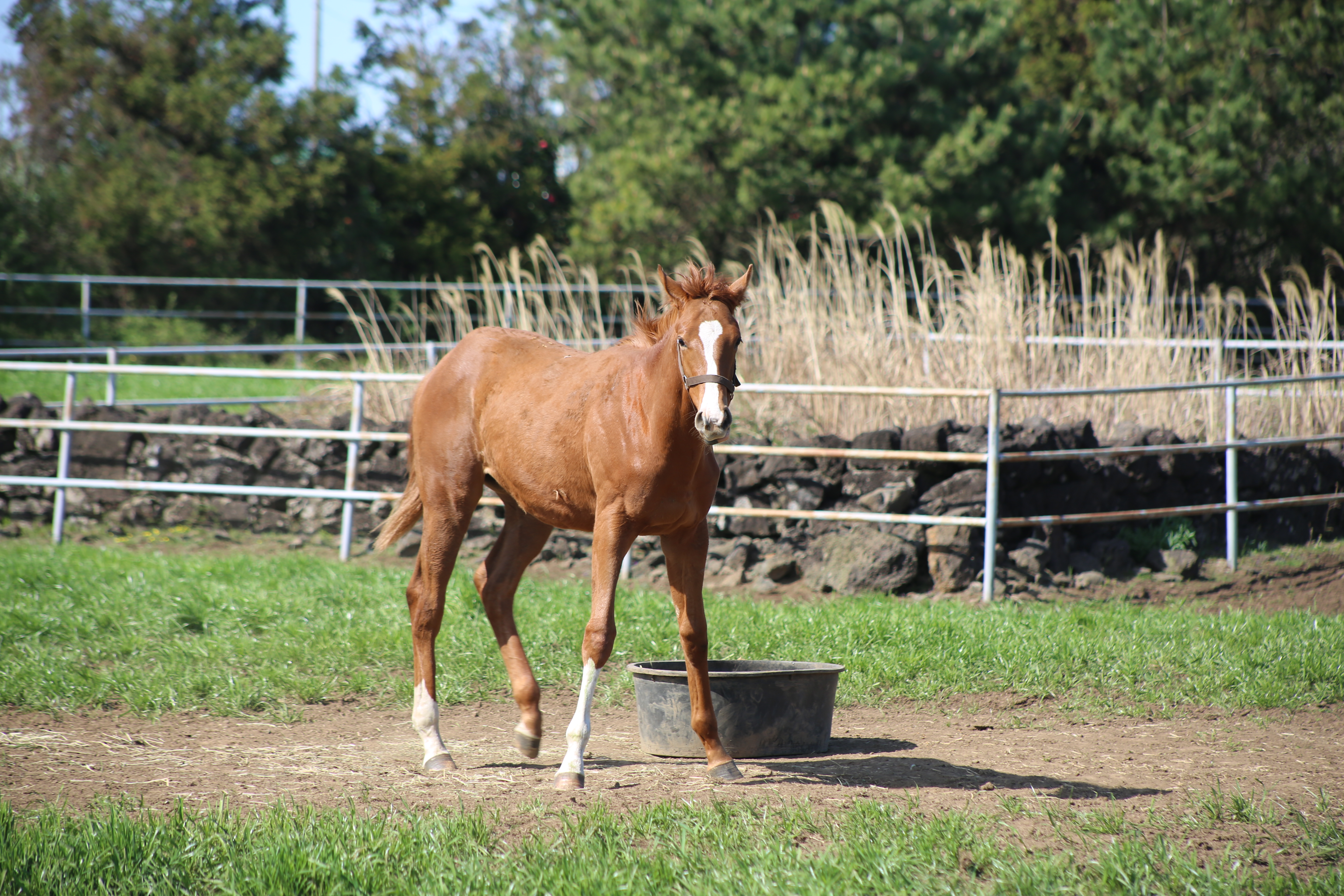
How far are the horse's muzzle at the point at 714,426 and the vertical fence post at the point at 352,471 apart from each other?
18.6 feet

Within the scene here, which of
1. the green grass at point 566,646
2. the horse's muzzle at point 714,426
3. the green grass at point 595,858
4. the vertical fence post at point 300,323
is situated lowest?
the green grass at point 595,858

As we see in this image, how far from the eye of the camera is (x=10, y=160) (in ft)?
74.4

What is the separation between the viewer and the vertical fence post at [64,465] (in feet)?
30.1

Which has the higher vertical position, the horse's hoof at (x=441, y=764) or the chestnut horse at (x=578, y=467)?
the chestnut horse at (x=578, y=467)

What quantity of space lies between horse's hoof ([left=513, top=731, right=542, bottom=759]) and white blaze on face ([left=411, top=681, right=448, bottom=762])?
31 cm


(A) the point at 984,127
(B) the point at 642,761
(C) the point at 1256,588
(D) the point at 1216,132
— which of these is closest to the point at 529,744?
(B) the point at 642,761

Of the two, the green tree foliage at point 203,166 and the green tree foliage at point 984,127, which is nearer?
the green tree foliage at point 984,127

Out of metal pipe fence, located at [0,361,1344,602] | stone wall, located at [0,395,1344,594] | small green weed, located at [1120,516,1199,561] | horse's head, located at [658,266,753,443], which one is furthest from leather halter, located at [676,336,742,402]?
small green weed, located at [1120,516,1199,561]

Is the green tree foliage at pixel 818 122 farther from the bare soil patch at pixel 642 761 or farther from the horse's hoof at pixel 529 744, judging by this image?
the horse's hoof at pixel 529 744

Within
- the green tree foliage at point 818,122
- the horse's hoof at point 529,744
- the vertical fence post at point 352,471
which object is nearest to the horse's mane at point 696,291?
the horse's hoof at point 529,744

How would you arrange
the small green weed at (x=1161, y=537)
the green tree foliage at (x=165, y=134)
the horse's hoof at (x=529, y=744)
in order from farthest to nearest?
1. the green tree foliage at (x=165, y=134)
2. the small green weed at (x=1161, y=537)
3. the horse's hoof at (x=529, y=744)

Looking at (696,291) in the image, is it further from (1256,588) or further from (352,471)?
(1256,588)

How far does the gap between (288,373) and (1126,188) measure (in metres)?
13.9

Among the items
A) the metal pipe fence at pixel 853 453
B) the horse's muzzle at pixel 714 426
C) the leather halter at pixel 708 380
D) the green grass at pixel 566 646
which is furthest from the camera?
the metal pipe fence at pixel 853 453
